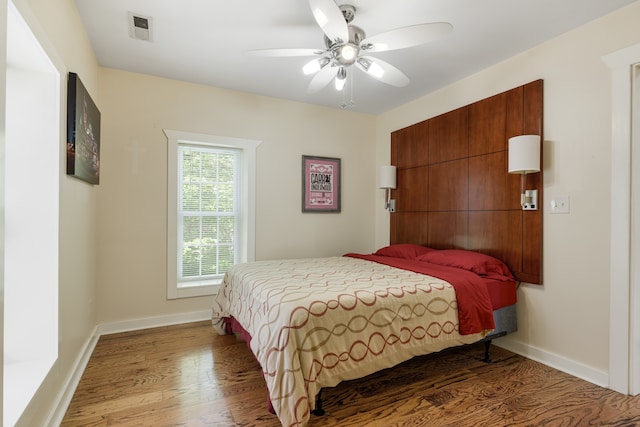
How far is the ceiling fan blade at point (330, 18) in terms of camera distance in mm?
1681

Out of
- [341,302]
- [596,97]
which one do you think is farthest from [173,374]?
[596,97]

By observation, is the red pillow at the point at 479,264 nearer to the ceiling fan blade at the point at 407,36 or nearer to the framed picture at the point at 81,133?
the ceiling fan blade at the point at 407,36

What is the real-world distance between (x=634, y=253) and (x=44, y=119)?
3.66 metres

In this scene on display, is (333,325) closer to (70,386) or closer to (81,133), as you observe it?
(70,386)

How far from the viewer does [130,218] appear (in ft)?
10.2

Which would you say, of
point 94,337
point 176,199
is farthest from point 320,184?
point 94,337

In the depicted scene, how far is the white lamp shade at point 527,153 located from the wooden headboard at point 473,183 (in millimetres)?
177

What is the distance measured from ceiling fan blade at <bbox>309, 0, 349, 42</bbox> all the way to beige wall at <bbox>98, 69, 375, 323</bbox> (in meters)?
1.97

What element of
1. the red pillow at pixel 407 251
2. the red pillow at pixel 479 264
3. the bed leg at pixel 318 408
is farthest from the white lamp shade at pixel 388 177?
the bed leg at pixel 318 408

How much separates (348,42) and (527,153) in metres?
1.59

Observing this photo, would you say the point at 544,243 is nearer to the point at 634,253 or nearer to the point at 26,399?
the point at 634,253

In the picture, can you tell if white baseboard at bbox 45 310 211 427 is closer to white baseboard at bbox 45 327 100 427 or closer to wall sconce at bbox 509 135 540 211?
white baseboard at bbox 45 327 100 427

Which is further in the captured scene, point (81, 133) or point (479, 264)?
point (479, 264)

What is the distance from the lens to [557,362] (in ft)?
7.87
